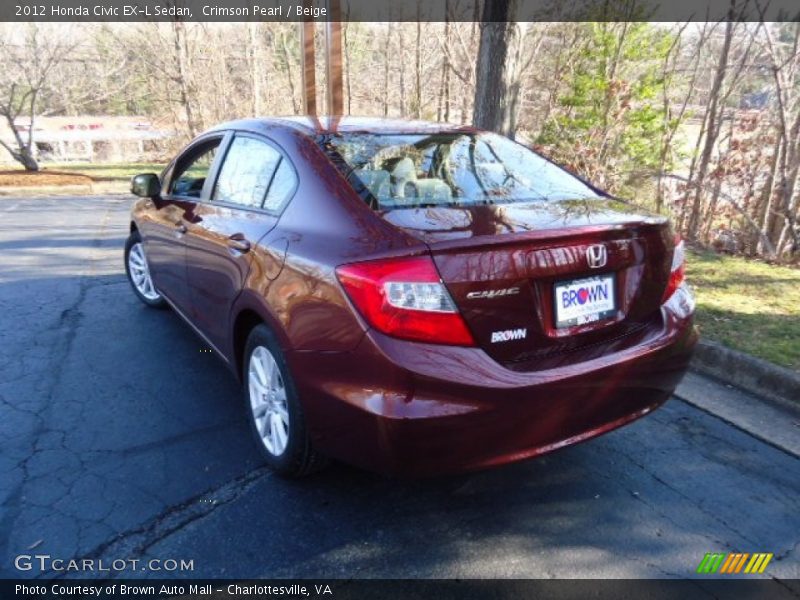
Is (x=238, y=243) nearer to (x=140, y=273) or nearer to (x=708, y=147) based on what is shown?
(x=140, y=273)

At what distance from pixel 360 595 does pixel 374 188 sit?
158cm

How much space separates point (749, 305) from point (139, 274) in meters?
5.25

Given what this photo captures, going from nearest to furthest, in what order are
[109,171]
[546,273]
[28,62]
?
1. [546,273]
2. [28,62]
3. [109,171]

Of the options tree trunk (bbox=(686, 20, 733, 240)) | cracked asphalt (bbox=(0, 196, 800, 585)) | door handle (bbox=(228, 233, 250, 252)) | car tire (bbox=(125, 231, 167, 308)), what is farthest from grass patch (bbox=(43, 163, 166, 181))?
door handle (bbox=(228, 233, 250, 252))

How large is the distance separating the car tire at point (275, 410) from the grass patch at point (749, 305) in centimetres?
290

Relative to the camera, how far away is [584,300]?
2055 mm

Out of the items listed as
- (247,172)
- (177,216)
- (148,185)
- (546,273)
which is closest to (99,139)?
(148,185)

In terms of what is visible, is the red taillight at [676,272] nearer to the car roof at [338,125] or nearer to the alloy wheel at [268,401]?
the car roof at [338,125]

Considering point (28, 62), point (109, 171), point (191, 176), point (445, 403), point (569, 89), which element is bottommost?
point (109, 171)

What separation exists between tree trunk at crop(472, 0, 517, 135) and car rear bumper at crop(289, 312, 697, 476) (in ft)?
14.1

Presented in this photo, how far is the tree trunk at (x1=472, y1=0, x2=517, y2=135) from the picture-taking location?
550cm

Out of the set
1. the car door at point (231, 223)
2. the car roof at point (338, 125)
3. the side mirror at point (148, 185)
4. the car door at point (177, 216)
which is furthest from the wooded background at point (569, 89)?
the car door at point (231, 223)

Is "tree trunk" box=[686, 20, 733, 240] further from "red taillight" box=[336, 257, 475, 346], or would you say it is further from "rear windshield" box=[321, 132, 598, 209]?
"red taillight" box=[336, 257, 475, 346]

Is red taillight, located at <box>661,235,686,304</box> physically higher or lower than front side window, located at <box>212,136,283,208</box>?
lower
